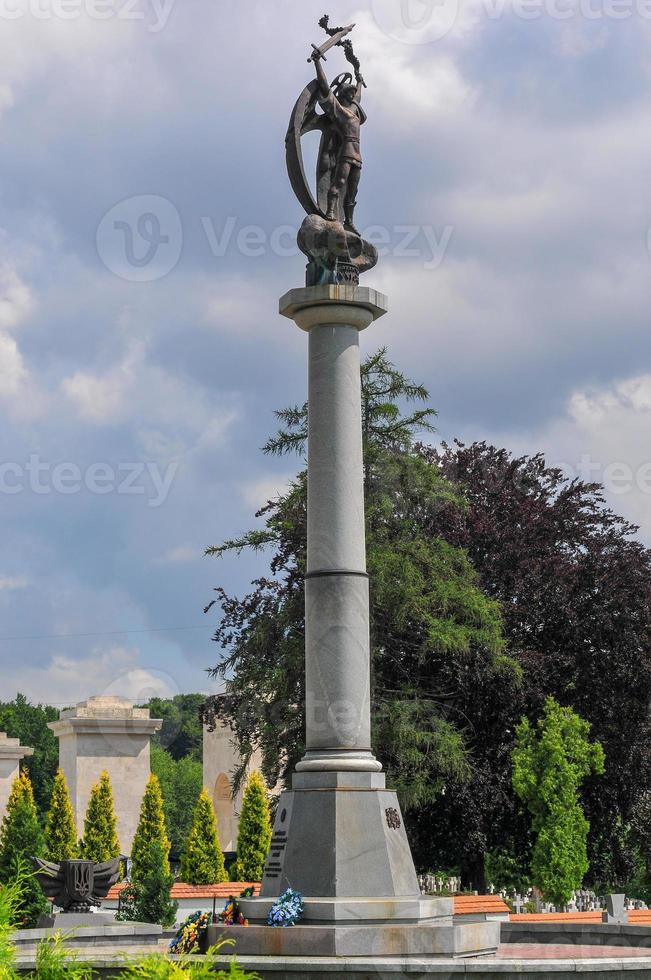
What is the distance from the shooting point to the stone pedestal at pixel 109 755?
1613 inches

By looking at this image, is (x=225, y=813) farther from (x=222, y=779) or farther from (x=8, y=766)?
(x=8, y=766)

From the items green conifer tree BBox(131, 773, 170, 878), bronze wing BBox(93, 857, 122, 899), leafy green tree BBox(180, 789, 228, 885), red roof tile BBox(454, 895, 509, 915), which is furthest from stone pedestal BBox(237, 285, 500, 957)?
leafy green tree BBox(180, 789, 228, 885)

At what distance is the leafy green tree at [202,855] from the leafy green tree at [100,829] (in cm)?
210

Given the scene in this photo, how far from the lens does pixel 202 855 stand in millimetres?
38156

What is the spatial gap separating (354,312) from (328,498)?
264 centimetres

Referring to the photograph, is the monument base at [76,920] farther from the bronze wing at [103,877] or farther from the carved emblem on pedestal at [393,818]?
the carved emblem on pedestal at [393,818]

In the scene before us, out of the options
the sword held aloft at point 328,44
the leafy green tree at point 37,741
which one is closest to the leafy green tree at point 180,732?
the leafy green tree at point 37,741

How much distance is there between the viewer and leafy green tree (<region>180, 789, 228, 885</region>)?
3812 centimetres

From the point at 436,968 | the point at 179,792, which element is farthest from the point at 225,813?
the point at 436,968

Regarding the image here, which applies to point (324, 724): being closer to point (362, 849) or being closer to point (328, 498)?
point (362, 849)

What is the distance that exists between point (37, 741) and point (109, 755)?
150 ft

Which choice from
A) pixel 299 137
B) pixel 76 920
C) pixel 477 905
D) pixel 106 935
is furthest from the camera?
pixel 477 905

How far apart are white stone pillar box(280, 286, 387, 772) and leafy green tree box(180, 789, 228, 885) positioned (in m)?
22.9

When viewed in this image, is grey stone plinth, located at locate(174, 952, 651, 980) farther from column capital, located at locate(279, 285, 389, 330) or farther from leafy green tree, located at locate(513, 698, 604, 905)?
leafy green tree, located at locate(513, 698, 604, 905)
